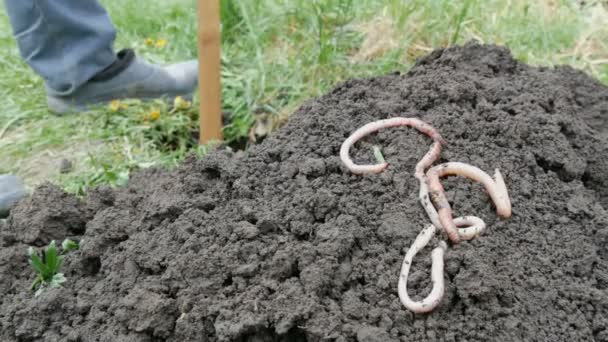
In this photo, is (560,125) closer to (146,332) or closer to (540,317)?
(540,317)

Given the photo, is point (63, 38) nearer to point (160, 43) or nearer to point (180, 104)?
point (180, 104)

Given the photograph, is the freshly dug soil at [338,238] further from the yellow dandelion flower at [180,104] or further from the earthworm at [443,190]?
the yellow dandelion flower at [180,104]

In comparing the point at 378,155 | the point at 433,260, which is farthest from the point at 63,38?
the point at 433,260

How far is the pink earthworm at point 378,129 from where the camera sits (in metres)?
2.59

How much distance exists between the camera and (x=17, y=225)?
2920mm

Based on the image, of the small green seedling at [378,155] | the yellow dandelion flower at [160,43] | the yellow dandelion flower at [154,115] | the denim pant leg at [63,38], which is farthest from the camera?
the yellow dandelion flower at [160,43]

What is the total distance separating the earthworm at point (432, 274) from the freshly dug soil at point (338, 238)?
1.5 inches

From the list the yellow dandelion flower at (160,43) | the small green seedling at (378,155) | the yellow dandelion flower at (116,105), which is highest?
the small green seedling at (378,155)

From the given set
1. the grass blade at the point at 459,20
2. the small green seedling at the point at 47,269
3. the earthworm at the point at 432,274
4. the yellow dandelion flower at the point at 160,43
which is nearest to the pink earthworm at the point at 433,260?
the earthworm at the point at 432,274

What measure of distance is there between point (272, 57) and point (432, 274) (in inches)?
119

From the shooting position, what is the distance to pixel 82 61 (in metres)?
4.42

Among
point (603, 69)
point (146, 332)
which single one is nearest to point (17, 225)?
point (146, 332)

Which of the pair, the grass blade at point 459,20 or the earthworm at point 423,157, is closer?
the earthworm at point 423,157

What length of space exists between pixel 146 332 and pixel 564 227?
5.24 feet
